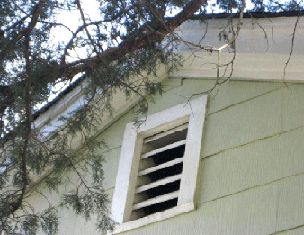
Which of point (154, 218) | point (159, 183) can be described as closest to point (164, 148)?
point (159, 183)

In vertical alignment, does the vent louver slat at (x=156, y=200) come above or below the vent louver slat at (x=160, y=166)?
below

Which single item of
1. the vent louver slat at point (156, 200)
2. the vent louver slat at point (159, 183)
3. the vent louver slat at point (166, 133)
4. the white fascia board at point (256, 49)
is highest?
the white fascia board at point (256, 49)

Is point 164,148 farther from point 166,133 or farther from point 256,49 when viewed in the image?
point 256,49

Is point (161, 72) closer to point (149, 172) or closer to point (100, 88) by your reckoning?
point (149, 172)

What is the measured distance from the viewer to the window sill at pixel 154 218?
6555 mm

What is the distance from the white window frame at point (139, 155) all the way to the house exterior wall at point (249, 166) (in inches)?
2.0

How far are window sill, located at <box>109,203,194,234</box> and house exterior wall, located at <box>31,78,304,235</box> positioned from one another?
30mm

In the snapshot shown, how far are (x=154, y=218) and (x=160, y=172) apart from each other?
0.62m

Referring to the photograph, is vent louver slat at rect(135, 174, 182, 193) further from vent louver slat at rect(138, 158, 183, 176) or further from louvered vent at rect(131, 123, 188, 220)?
vent louver slat at rect(138, 158, 183, 176)

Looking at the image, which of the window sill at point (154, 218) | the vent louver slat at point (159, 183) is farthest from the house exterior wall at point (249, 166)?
the vent louver slat at point (159, 183)

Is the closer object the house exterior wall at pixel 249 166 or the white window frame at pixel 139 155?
the house exterior wall at pixel 249 166

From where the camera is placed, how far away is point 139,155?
24.0ft

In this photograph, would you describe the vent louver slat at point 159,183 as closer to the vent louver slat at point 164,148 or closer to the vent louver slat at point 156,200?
the vent louver slat at point 156,200

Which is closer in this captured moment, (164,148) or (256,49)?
(256,49)
